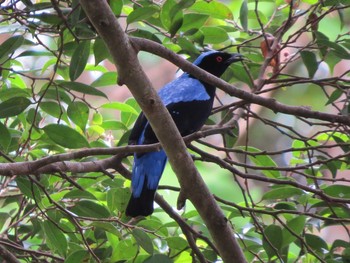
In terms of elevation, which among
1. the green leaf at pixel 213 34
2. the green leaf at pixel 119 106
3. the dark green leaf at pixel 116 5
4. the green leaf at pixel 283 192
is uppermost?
the green leaf at pixel 213 34

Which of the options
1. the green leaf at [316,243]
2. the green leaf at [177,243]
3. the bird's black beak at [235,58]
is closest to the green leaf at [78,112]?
the green leaf at [177,243]

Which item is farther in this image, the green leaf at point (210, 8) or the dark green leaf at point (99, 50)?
the green leaf at point (210, 8)

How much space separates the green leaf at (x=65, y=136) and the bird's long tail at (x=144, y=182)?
0.29 metres

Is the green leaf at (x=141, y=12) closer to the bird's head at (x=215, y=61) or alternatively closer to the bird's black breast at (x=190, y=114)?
the bird's black breast at (x=190, y=114)

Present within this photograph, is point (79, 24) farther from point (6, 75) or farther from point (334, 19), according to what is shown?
point (334, 19)

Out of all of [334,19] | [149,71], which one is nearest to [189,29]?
[334,19]

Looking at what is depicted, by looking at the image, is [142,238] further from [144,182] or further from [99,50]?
[99,50]

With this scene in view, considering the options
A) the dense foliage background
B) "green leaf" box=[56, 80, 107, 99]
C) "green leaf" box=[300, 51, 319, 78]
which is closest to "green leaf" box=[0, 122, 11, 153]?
the dense foliage background

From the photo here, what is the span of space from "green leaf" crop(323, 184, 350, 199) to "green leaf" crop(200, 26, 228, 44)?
0.84 meters

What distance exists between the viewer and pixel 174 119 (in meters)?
3.16

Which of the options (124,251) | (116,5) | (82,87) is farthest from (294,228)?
(116,5)

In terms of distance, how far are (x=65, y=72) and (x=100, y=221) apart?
2.60 feet

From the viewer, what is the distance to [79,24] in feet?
8.22

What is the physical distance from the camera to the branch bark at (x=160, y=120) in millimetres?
2035
